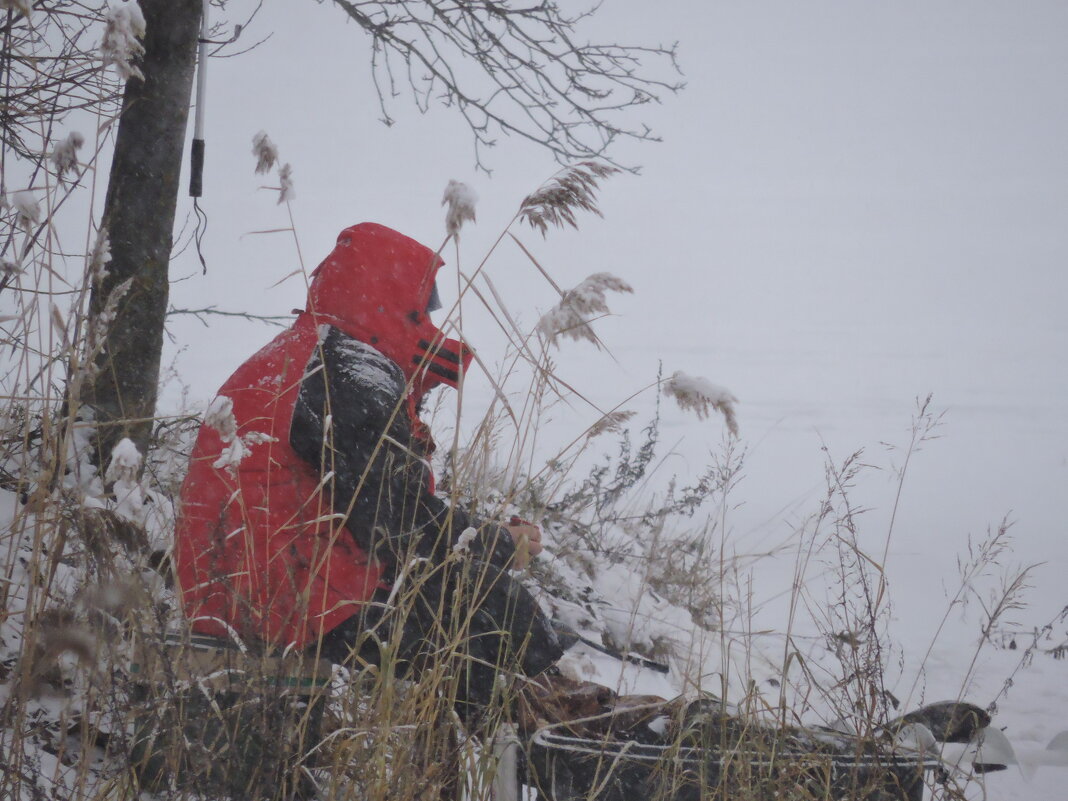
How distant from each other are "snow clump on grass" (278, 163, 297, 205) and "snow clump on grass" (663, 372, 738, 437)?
94cm

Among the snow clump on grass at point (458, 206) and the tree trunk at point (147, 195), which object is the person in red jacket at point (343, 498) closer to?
the snow clump on grass at point (458, 206)

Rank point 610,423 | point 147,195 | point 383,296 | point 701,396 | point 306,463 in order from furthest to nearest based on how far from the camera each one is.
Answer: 1. point 147,195
2. point 383,296
3. point 306,463
4. point 610,423
5. point 701,396

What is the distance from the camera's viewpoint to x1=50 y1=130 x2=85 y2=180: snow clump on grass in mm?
1636

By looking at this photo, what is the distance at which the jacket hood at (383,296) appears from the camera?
2.54 meters

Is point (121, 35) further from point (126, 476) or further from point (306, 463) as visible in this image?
point (306, 463)

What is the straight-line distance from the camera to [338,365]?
89.7 inches

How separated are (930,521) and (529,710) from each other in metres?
6.73

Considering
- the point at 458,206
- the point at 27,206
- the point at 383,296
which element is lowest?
the point at 27,206

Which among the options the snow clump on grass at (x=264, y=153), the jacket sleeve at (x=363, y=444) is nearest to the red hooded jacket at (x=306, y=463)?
the jacket sleeve at (x=363, y=444)

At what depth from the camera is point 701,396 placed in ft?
5.72

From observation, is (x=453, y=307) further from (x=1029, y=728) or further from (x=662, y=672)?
(x=1029, y=728)

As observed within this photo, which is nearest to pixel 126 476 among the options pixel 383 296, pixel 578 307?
pixel 578 307

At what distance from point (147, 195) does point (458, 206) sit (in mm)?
2403

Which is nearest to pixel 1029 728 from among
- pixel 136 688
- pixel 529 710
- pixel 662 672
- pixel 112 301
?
pixel 662 672
